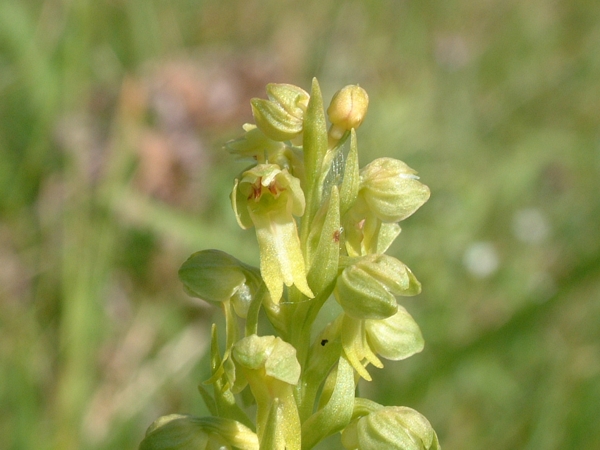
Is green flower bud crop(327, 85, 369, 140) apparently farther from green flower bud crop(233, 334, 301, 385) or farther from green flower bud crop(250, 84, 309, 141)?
green flower bud crop(233, 334, 301, 385)

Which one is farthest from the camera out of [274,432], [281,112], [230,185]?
[230,185]

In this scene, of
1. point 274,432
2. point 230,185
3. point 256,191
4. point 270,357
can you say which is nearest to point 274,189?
point 256,191

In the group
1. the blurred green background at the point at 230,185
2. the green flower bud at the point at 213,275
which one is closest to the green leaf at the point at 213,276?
the green flower bud at the point at 213,275

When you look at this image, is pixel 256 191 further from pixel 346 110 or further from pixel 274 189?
pixel 346 110

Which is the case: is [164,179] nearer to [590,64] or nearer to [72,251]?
[72,251]

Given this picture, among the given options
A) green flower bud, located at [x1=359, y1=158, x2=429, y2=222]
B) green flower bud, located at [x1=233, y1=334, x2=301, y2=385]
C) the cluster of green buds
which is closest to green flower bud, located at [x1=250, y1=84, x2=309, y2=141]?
the cluster of green buds

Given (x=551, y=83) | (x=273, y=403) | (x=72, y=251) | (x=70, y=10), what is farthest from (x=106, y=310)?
(x=551, y=83)

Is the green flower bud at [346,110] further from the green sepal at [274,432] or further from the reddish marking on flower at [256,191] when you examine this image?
the green sepal at [274,432]
